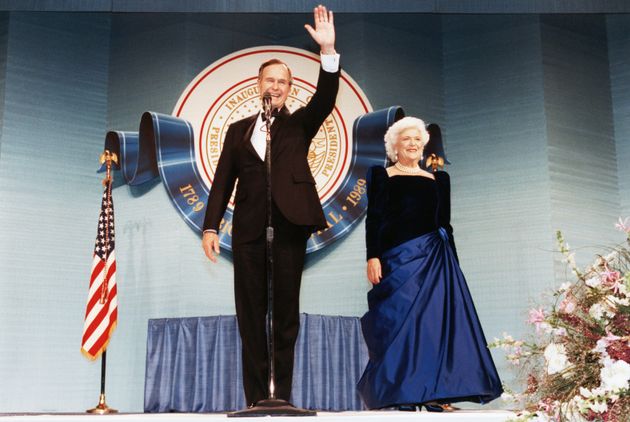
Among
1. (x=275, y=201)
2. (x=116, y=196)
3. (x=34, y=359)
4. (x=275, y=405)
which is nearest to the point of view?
(x=275, y=405)

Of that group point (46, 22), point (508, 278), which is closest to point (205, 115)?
point (46, 22)

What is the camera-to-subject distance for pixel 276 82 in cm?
395

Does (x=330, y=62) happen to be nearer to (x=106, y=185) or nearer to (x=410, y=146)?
(x=410, y=146)

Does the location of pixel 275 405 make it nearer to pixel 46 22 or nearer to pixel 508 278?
pixel 508 278

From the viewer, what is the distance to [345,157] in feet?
19.6

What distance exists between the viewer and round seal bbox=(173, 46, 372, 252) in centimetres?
597

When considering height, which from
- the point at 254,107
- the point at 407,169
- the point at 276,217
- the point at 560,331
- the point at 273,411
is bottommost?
the point at 273,411

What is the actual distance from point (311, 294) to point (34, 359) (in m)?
1.86

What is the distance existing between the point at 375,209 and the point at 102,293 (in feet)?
7.08

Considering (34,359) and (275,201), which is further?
(34,359)

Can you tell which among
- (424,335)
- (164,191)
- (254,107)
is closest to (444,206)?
(424,335)

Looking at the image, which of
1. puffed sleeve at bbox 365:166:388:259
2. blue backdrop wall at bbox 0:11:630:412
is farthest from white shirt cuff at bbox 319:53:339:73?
blue backdrop wall at bbox 0:11:630:412

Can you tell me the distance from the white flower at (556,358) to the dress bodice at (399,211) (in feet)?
8.12

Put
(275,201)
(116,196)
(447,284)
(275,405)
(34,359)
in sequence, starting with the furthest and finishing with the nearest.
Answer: (116,196) → (34,359) → (447,284) → (275,201) → (275,405)
